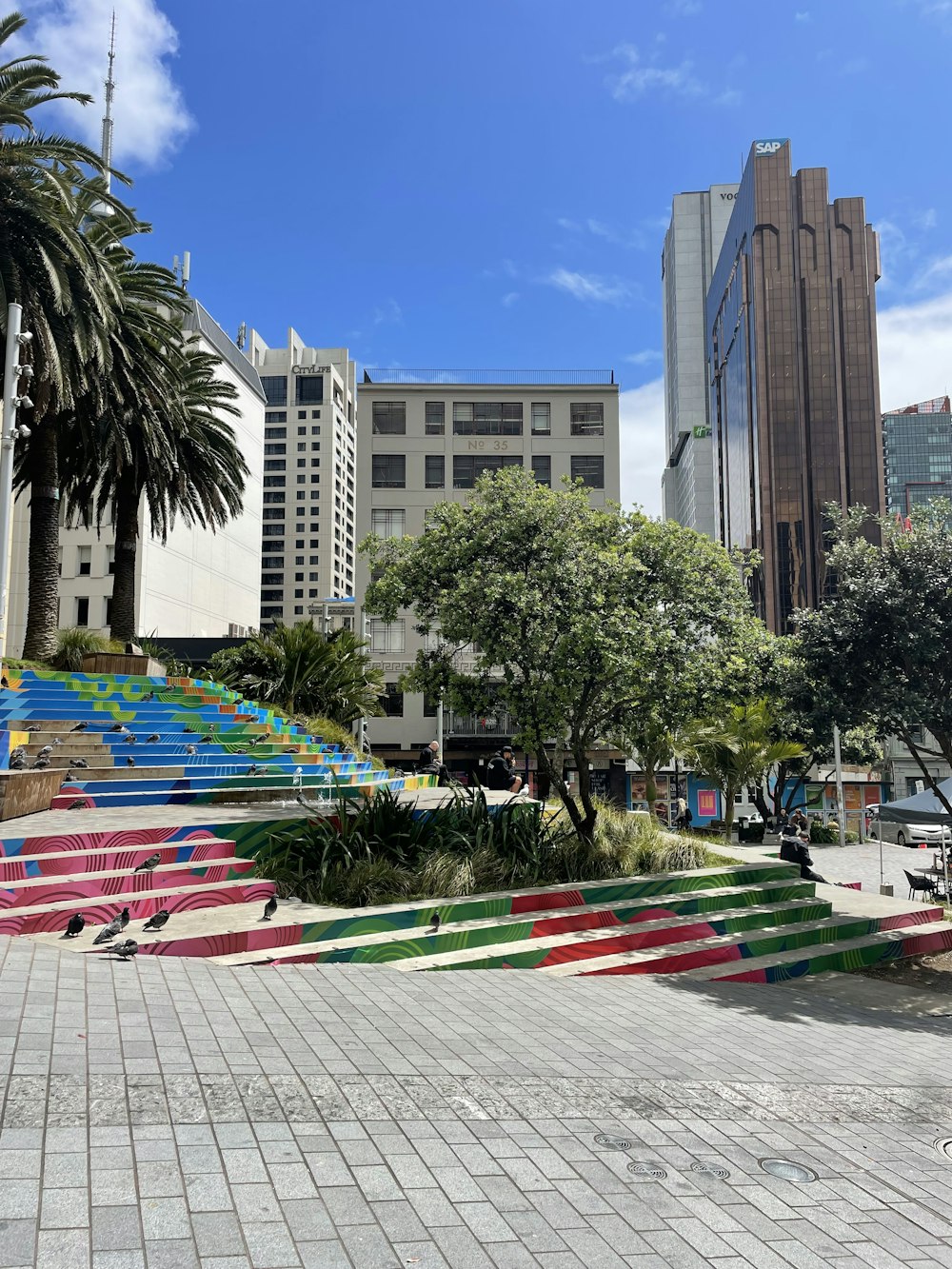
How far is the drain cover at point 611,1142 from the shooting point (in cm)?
425

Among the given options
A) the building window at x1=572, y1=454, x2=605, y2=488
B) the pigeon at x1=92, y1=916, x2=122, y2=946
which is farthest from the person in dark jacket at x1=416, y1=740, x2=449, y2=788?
the building window at x1=572, y1=454, x2=605, y2=488

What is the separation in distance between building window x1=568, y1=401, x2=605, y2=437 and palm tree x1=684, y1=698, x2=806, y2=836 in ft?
73.4

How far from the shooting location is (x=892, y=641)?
11641 mm

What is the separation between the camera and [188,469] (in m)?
26.2

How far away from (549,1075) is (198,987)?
2449 millimetres

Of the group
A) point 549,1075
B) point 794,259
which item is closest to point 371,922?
point 549,1075

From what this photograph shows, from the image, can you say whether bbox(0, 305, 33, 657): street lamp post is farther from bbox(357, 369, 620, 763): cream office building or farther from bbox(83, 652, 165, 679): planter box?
bbox(357, 369, 620, 763): cream office building

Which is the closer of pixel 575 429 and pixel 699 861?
pixel 699 861

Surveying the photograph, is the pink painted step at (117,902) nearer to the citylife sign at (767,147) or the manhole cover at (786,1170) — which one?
the manhole cover at (786,1170)

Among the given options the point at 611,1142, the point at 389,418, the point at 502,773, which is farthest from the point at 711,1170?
the point at 389,418

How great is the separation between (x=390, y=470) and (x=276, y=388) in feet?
279

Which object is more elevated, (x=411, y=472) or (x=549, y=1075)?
(x=411, y=472)

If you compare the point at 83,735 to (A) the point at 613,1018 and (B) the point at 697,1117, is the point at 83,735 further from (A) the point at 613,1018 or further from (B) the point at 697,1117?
(B) the point at 697,1117

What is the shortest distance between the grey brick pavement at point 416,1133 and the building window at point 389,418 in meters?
40.3
